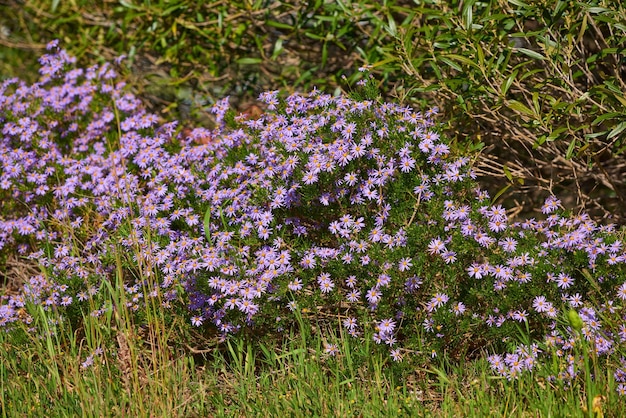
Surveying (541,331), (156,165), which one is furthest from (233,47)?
(541,331)

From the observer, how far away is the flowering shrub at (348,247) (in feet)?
10.1

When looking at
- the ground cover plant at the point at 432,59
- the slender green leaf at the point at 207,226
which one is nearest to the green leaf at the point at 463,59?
the ground cover plant at the point at 432,59

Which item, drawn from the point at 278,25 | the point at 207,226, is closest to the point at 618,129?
the point at 207,226

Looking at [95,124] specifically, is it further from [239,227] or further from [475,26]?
[475,26]

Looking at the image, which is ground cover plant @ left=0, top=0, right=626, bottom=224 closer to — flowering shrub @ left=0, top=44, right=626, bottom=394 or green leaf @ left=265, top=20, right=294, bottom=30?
green leaf @ left=265, top=20, right=294, bottom=30

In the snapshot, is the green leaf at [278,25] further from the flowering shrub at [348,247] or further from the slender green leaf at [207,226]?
the slender green leaf at [207,226]

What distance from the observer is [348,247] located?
323 cm

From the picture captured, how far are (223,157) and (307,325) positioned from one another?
0.99 meters

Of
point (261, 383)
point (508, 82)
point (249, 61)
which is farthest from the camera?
point (249, 61)

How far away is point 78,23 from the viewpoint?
5375 millimetres

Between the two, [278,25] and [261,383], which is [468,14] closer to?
[278,25]

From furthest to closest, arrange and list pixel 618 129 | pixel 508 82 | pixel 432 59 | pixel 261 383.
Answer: pixel 432 59
pixel 508 82
pixel 618 129
pixel 261 383

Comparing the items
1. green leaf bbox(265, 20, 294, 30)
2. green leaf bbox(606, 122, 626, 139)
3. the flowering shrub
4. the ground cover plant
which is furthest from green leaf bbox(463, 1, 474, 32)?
green leaf bbox(265, 20, 294, 30)

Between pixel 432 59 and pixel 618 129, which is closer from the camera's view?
pixel 618 129
